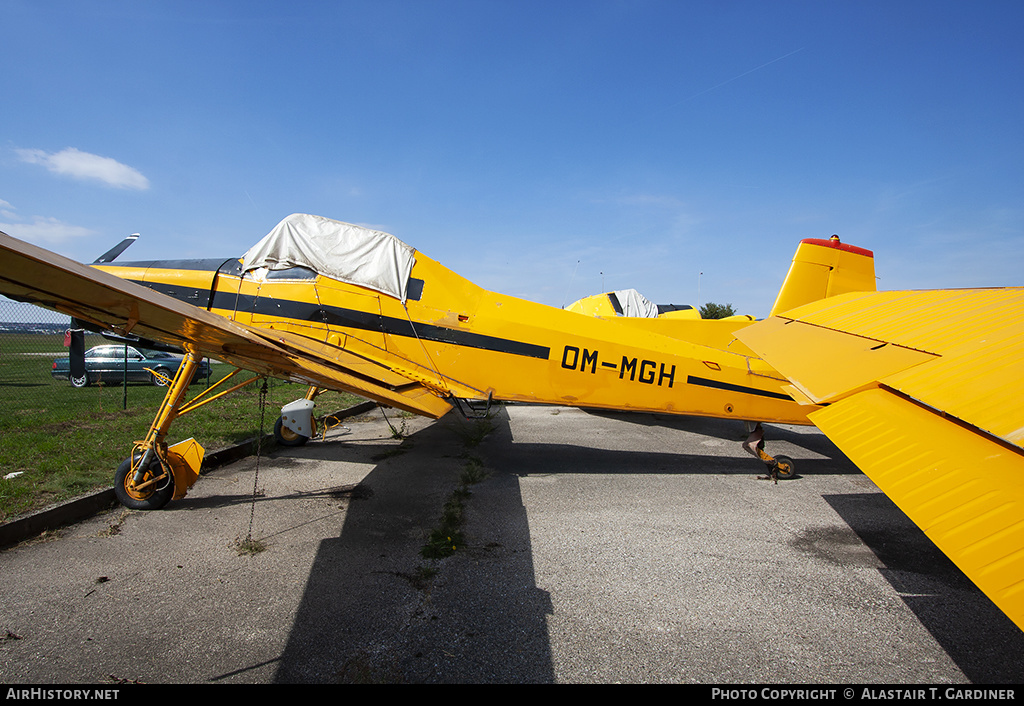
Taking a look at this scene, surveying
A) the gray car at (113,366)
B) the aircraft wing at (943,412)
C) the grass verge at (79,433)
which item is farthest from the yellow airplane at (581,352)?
the gray car at (113,366)

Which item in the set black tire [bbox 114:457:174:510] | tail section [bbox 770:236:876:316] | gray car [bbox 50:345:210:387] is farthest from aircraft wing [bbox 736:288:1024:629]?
gray car [bbox 50:345:210:387]

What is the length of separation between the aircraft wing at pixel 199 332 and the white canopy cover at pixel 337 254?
30.1 inches

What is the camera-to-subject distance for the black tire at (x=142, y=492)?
426cm

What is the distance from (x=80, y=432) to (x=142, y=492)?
11.3 ft

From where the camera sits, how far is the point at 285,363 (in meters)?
3.84

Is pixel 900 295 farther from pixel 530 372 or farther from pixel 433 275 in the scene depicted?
pixel 433 275

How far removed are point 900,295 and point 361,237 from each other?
19.0ft

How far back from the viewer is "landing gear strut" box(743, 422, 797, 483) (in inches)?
238

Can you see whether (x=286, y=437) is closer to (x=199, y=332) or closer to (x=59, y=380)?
(x=199, y=332)

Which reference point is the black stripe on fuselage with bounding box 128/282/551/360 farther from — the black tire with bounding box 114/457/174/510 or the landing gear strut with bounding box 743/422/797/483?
the landing gear strut with bounding box 743/422/797/483

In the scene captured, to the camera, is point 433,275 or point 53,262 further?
point 433,275

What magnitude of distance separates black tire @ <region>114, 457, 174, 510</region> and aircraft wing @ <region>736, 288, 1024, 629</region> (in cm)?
531

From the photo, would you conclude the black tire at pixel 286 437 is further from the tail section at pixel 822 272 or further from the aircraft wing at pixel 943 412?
the tail section at pixel 822 272

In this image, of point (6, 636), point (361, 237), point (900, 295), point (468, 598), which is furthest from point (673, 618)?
point (361, 237)
